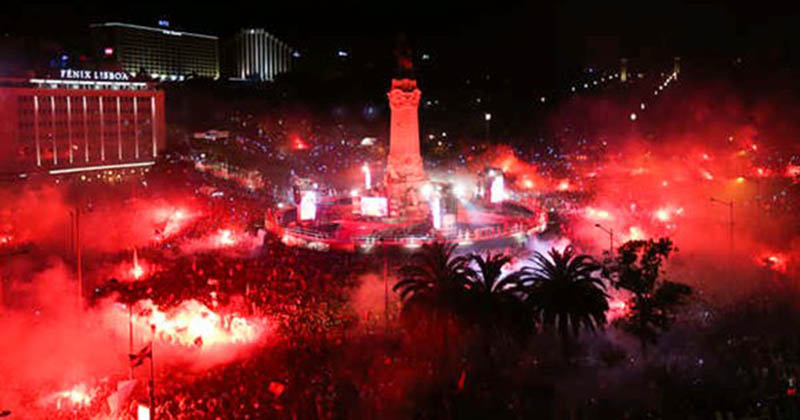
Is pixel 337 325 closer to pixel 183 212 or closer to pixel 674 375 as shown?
pixel 674 375

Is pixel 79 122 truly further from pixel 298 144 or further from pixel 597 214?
pixel 597 214

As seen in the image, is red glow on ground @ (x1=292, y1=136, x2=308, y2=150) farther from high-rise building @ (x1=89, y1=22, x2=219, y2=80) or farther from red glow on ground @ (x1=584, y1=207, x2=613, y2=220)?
high-rise building @ (x1=89, y1=22, x2=219, y2=80)

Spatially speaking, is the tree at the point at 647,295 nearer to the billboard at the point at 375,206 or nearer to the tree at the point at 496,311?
the tree at the point at 496,311

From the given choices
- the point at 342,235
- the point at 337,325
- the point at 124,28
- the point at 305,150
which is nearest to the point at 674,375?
the point at 337,325

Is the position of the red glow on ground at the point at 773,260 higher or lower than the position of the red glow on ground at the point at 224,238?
lower

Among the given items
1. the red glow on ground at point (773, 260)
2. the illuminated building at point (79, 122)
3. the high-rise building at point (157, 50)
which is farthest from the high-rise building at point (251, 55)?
the red glow on ground at point (773, 260)

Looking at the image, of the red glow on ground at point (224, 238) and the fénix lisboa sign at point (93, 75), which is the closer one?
the red glow on ground at point (224, 238)
